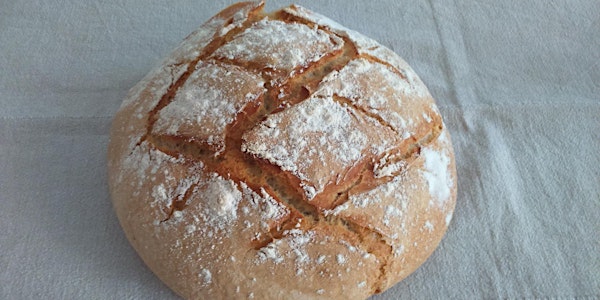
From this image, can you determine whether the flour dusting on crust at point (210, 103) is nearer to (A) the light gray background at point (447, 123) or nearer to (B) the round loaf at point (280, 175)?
(B) the round loaf at point (280, 175)

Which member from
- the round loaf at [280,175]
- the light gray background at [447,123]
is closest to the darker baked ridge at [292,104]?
the round loaf at [280,175]

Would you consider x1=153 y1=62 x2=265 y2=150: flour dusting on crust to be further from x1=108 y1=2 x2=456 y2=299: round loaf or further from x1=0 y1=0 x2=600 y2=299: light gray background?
x1=0 y1=0 x2=600 y2=299: light gray background

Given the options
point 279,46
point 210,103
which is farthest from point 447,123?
point 210,103

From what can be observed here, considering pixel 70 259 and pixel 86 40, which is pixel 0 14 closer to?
pixel 86 40

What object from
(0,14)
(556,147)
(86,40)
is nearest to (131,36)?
(86,40)

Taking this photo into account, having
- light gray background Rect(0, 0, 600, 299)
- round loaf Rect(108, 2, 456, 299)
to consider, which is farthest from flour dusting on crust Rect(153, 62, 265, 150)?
light gray background Rect(0, 0, 600, 299)

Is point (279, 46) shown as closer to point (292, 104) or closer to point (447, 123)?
point (292, 104)
